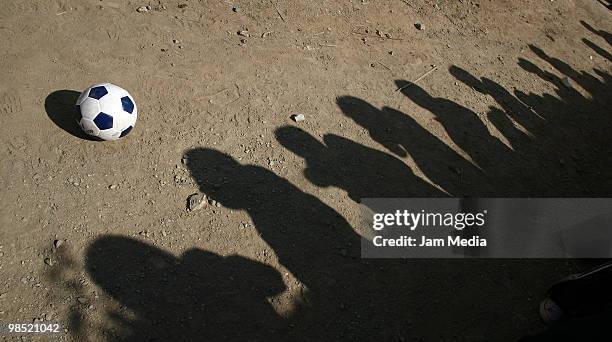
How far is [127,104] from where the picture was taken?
4352 millimetres

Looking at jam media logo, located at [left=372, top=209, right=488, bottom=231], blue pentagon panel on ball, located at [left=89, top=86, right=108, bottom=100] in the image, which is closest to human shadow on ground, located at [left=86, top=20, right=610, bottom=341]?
jam media logo, located at [left=372, top=209, right=488, bottom=231]

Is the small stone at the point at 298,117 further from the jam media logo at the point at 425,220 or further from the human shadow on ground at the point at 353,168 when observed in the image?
the jam media logo at the point at 425,220

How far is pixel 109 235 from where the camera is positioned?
3.95 metres

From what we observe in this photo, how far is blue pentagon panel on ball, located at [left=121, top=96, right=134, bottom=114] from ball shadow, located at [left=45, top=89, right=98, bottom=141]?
0.49m

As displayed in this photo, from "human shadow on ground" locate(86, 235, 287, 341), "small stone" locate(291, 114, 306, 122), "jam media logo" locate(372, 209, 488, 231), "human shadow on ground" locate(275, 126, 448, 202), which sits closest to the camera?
"human shadow on ground" locate(86, 235, 287, 341)

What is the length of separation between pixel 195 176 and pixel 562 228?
3914 mm

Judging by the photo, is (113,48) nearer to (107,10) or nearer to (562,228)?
(107,10)

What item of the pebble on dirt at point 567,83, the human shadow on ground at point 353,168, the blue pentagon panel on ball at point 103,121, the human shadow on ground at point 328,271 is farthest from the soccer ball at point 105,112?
the pebble on dirt at point 567,83

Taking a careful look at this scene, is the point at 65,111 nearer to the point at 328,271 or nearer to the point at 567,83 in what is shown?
the point at 328,271

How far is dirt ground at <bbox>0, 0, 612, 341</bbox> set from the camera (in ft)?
12.3

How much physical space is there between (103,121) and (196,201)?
117cm

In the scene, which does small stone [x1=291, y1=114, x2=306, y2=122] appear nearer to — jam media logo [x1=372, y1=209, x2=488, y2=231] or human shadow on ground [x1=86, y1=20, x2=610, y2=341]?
human shadow on ground [x1=86, y1=20, x2=610, y2=341]

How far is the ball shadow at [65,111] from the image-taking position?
4.49 meters

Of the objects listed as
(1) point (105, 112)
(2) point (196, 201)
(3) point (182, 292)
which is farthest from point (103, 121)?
(3) point (182, 292)
